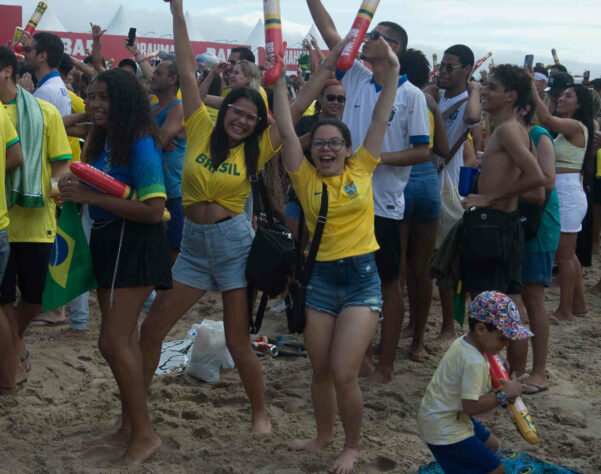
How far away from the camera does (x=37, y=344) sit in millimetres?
5977

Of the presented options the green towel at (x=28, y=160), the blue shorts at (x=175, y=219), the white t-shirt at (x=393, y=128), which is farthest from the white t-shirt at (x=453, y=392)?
the blue shorts at (x=175, y=219)

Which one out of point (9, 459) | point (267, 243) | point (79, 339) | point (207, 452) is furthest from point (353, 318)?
point (79, 339)

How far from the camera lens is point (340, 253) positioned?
396cm

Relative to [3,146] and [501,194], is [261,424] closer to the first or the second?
[501,194]

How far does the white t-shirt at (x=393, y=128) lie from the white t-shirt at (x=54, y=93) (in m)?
2.48

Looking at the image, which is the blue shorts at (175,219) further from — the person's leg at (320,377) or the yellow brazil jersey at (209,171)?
the person's leg at (320,377)

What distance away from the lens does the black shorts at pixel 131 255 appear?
3869 millimetres

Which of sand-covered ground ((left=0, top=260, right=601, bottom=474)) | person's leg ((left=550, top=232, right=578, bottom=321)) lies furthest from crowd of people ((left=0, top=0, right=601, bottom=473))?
person's leg ((left=550, top=232, right=578, bottom=321))

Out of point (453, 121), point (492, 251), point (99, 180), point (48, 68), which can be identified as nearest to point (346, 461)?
point (492, 251)

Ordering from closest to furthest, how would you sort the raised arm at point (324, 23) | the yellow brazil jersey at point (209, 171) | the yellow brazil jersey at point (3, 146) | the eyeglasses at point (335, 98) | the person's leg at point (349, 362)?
the person's leg at point (349, 362)
the yellow brazil jersey at point (209, 171)
the yellow brazil jersey at point (3, 146)
the raised arm at point (324, 23)
the eyeglasses at point (335, 98)

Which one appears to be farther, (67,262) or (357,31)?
(357,31)

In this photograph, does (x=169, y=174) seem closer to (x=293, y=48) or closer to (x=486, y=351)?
(x=486, y=351)

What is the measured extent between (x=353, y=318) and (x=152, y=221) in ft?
3.85

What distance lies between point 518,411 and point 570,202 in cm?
430
